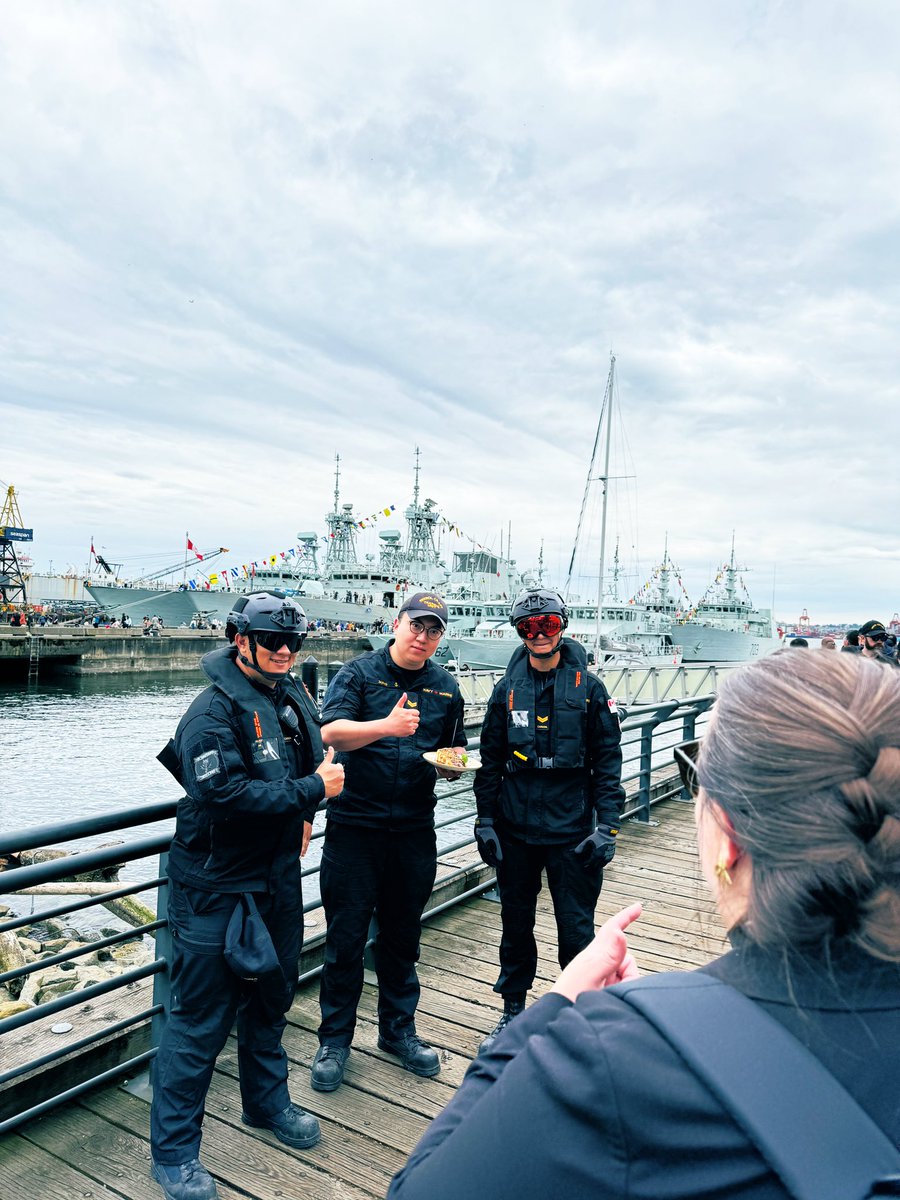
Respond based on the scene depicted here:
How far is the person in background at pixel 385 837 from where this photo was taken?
11.0ft

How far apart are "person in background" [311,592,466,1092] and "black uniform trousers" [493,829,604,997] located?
0.44m

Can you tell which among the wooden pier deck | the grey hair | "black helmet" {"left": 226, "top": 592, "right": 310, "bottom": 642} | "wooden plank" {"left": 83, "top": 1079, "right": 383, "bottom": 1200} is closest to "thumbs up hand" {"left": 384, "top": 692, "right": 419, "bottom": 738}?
"black helmet" {"left": 226, "top": 592, "right": 310, "bottom": 642}

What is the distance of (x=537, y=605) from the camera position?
3740 mm

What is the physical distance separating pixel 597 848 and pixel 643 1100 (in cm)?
288

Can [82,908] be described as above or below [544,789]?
below

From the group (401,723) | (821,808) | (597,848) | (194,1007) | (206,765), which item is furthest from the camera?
(597,848)

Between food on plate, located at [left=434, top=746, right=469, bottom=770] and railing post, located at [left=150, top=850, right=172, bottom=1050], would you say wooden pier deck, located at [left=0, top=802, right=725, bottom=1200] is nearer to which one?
railing post, located at [left=150, top=850, right=172, bottom=1050]

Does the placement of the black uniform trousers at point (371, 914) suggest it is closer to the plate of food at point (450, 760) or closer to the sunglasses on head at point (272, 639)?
the plate of food at point (450, 760)

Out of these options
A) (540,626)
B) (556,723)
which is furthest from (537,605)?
(556,723)

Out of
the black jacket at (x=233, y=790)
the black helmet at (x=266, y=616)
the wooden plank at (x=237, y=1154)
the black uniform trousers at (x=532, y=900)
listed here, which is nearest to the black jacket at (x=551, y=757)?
the black uniform trousers at (x=532, y=900)

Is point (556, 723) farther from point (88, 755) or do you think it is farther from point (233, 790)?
point (88, 755)

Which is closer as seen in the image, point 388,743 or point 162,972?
point 162,972

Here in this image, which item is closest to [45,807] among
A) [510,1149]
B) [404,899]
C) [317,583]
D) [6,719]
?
[6,719]

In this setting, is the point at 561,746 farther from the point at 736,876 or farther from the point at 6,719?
the point at 6,719
